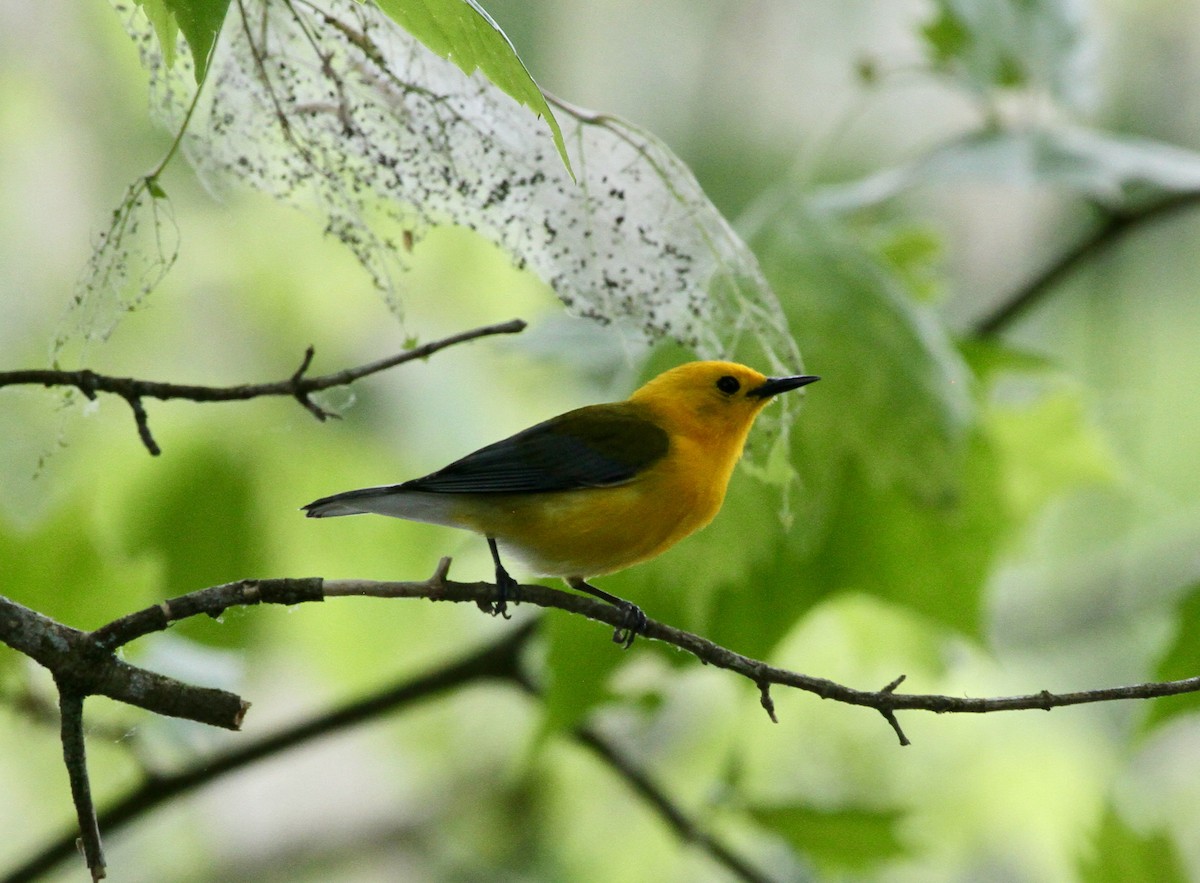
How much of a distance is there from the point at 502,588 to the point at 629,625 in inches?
3.7

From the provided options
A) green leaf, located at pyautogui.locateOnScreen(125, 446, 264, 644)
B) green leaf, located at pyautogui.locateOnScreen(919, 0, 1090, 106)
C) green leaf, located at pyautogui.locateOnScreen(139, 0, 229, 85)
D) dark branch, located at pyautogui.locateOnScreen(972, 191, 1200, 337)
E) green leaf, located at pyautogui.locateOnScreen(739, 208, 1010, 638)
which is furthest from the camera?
green leaf, located at pyautogui.locateOnScreen(125, 446, 264, 644)

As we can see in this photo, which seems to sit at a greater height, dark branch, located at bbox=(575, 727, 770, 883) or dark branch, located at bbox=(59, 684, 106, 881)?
dark branch, located at bbox=(575, 727, 770, 883)

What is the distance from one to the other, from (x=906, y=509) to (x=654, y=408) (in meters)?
0.30

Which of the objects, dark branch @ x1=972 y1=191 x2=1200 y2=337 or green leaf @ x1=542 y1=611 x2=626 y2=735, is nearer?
green leaf @ x1=542 y1=611 x2=626 y2=735

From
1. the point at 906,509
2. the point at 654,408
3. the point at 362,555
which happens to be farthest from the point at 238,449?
the point at 906,509

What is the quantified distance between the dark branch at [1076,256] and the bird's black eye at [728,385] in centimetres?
48

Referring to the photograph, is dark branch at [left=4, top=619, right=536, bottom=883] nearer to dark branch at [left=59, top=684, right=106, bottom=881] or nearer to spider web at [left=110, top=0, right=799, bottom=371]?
dark branch at [left=59, top=684, right=106, bottom=881]

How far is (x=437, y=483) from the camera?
1010 millimetres

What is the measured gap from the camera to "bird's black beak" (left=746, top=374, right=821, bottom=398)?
97 centimetres

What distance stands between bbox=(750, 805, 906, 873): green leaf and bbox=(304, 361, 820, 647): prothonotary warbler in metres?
0.36

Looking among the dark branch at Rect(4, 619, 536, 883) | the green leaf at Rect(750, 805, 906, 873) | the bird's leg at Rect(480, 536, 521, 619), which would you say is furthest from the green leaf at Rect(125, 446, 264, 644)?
the green leaf at Rect(750, 805, 906, 873)

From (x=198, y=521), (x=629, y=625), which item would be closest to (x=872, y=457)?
(x=629, y=625)

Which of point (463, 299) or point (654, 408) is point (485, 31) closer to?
point (654, 408)

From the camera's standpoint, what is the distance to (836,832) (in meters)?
1.29
